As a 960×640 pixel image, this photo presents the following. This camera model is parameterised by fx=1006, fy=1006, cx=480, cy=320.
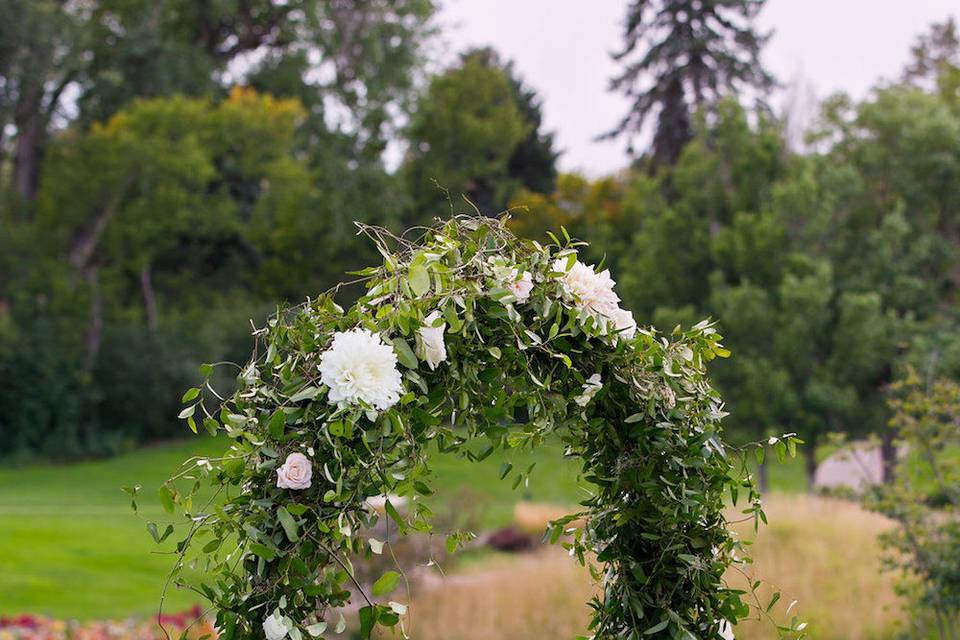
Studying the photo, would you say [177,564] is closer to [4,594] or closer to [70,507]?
[4,594]

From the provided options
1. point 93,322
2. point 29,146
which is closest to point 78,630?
point 93,322

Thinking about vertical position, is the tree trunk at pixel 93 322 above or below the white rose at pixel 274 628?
above

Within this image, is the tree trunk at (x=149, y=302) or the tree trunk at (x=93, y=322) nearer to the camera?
the tree trunk at (x=93, y=322)

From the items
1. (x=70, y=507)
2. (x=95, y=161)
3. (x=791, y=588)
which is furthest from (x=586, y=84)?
(x=791, y=588)

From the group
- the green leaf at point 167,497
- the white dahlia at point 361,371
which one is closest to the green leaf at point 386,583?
the white dahlia at point 361,371

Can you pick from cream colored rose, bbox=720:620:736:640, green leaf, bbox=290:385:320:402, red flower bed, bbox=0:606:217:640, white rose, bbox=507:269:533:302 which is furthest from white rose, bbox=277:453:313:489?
red flower bed, bbox=0:606:217:640

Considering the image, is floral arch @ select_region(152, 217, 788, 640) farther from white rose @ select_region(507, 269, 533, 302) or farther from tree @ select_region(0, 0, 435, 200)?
tree @ select_region(0, 0, 435, 200)

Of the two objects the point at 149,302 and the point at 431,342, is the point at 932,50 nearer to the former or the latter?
the point at 149,302

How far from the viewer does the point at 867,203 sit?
55.6 feet

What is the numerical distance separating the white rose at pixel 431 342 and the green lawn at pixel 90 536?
1.67 feet

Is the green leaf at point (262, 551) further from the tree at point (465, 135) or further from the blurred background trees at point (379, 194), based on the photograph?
the tree at point (465, 135)

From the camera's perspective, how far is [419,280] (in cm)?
200

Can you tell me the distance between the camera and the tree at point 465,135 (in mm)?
26188

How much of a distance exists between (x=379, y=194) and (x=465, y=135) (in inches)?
167
